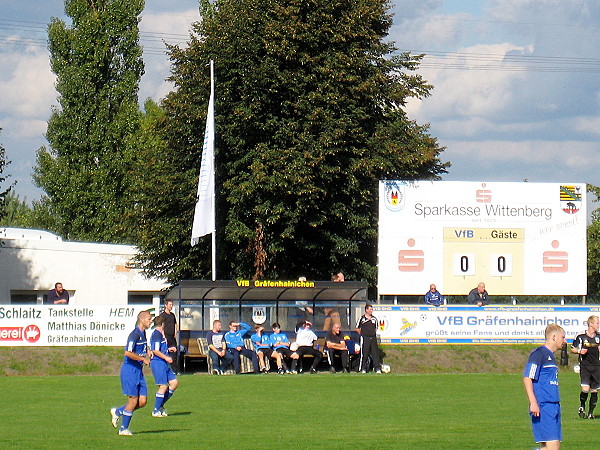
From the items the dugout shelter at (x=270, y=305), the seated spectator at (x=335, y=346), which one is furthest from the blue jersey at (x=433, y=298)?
the seated spectator at (x=335, y=346)

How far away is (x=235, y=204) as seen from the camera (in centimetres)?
3612

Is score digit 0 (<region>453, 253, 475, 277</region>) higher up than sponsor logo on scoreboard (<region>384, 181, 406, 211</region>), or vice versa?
sponsor logo on scoreboard (<region>384, 181, 406, 211</region>)

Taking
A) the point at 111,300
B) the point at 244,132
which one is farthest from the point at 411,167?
the point at 111,300

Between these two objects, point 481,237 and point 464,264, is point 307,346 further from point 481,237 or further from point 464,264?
point 481,237

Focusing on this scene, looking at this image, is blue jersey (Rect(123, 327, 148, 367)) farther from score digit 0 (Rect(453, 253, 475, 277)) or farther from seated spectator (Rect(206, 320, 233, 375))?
score digit 0 (Rect(453, 253, 475, 277))

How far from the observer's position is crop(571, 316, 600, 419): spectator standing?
17531mm

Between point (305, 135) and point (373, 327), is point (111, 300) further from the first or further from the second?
point (373, 327)

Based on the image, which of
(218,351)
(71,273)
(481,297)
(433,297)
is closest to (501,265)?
A: (481,297)

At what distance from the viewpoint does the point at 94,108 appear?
5703 centimetres

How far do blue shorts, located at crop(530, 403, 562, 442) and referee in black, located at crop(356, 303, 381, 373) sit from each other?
17674mm

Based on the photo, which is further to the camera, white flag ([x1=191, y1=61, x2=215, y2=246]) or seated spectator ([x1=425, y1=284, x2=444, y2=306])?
white flag ([x1=191, y1=61, x2=215, y2=246])

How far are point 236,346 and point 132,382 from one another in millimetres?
13845

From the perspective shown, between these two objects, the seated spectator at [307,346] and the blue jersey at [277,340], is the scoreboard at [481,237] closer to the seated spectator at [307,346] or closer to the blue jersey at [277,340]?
the seated spectator at [307,346]

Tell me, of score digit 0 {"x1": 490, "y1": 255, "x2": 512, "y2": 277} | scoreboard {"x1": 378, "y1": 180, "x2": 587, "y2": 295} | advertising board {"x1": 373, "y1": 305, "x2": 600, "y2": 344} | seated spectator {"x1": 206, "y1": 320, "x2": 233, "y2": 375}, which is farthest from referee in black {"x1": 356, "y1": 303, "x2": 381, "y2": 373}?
score digit 0 {"x1": 490, "y1": 255, "x2": 512, "y2": 277}
